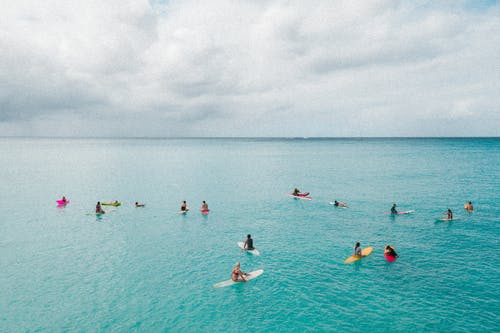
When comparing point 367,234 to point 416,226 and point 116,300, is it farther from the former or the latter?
point 116,300

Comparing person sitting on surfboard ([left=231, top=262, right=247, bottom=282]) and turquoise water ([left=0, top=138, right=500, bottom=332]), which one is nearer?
turquoise water ([left=0, top=138, right=500, bottom=332])

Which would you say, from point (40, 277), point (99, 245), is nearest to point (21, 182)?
point (99, 245)

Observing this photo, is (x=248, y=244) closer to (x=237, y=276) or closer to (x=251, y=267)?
(x=251, y=267)

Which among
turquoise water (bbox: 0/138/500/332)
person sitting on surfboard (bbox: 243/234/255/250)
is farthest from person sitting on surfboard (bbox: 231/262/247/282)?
person sitting on surfboard (bbox: 243/234/255/250)

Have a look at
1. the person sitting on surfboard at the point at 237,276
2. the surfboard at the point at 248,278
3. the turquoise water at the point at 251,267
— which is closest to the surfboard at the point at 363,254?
the turquoise water at the point at 251,267

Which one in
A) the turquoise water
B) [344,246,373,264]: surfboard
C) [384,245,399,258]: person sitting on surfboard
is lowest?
the turquoise water

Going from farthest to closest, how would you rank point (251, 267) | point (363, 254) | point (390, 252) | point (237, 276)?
point (363, 254)
point (390, 252)
point (251, 267)
point (237, 276)

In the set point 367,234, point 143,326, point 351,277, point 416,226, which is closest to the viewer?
point 143,326

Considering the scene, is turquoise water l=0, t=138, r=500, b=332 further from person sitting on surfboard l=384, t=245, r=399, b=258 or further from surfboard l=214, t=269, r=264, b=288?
person sitting on surfboard l=384, t=245, r=399, b=258

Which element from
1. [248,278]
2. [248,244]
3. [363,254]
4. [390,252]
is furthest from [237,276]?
[390,252]

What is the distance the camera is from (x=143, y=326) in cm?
2011

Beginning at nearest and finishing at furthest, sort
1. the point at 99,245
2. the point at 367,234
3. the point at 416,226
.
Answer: the point at 99,245
the point at 367,234
the point at 416,226

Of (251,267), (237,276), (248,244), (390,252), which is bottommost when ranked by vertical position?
(251,267)

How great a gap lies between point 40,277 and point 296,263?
23.8 meters
